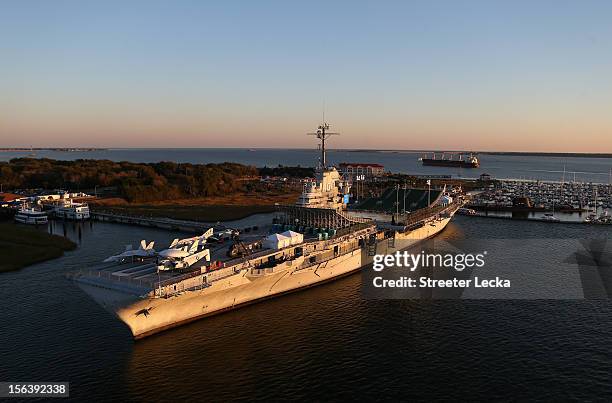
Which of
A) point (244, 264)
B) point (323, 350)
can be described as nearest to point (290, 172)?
point (244, 264)

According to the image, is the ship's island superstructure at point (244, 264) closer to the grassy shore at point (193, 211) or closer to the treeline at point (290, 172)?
the grassy shore at point (193, 211)

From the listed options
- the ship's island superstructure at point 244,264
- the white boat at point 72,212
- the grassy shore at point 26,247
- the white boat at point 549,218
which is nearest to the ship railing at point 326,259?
the ship's island superstructure at point 244,264

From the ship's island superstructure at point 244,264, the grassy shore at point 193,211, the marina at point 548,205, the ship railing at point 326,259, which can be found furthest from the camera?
the marina at point 548,205

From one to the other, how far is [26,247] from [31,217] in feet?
89.4

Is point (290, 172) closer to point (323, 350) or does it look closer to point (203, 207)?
point (203, 207)

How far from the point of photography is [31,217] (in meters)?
78.4

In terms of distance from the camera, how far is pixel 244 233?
51.2 m

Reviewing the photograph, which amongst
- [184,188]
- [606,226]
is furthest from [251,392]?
[184,188]

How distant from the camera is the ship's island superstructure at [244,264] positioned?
30500 millimetres

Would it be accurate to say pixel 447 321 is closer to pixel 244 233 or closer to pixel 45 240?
pixel 244 233

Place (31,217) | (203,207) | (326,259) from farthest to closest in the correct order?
1. (203,207)
2. (31,217)
3. (326,259)

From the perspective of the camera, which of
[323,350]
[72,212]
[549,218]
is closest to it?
[323,350]

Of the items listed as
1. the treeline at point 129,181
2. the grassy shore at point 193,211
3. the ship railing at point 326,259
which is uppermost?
the treeline at point 129,181

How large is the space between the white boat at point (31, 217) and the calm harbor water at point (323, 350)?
42.0 metres
